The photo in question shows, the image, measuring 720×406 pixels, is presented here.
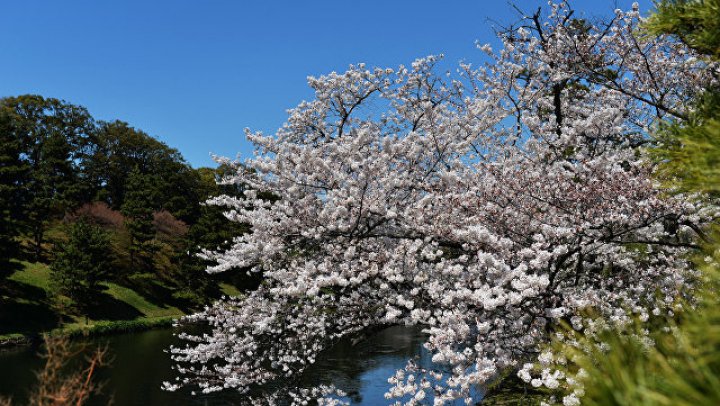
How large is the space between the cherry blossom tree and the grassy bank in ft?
65.8

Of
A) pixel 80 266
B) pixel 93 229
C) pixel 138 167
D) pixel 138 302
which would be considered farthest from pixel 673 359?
pixel 138 167

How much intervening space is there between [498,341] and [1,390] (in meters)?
17.9

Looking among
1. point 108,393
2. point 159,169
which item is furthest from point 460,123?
point 159,169

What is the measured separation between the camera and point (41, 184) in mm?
41375

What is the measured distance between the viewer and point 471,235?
22.0 ft

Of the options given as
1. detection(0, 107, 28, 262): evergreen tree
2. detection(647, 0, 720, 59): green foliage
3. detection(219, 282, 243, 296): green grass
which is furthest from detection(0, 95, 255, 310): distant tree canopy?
detection(647, 0, 720, 59): green foliage

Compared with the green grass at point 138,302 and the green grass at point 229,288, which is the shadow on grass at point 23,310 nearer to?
the green grass at point 138,302

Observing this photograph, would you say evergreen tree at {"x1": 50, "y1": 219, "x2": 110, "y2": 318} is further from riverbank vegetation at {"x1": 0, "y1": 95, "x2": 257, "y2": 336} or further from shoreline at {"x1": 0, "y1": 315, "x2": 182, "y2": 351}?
shoreline at {"x1": 0, "y1": 315, "x2": 182, "y2": 351}

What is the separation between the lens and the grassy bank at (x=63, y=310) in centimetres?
2663

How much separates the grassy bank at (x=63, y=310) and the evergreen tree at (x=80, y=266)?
2.78ft

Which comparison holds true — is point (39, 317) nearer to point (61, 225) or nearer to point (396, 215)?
point (61, 225)

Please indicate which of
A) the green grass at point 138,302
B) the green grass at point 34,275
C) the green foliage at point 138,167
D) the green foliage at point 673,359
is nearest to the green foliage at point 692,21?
the green foliage at point 673,359

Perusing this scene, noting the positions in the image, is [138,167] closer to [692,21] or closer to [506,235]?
[506,235]

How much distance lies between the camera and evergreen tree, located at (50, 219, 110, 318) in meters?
29.6
